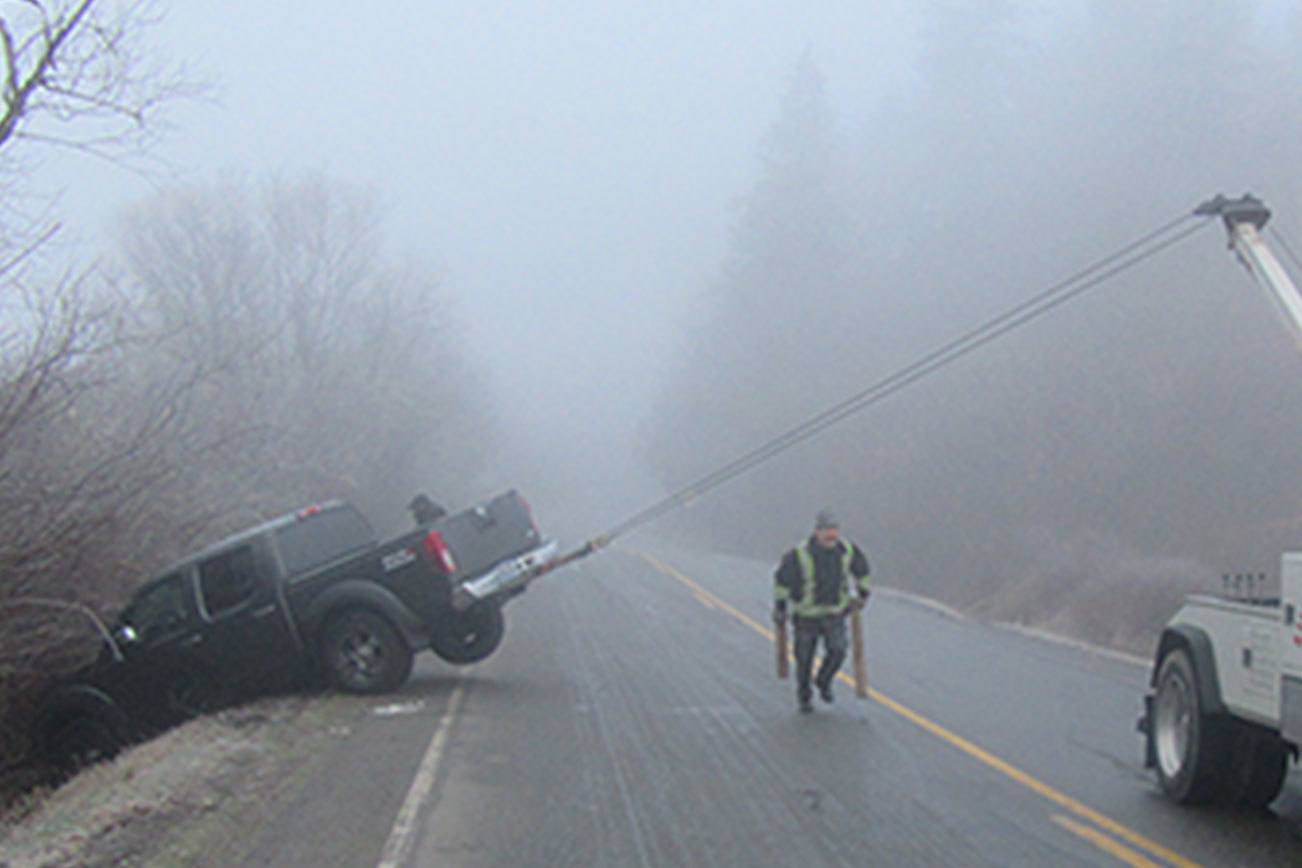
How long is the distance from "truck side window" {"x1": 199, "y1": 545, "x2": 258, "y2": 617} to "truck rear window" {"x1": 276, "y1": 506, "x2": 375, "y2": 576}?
0.34 m

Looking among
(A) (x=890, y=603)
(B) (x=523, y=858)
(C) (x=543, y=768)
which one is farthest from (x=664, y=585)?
(B) (x=523, y=858)

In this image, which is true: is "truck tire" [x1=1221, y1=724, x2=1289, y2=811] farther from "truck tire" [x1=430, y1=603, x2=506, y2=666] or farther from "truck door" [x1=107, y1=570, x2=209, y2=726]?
"truck door" [x1=107, y1=570, x2=209, y2=726]

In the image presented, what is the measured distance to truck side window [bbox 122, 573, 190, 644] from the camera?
14125mm

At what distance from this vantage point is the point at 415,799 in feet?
30.2

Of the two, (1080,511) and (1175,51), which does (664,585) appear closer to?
(1080,511)

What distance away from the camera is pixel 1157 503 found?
2673 centimetres

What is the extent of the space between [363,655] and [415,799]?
4856 millimetres

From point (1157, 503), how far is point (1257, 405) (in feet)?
12.0

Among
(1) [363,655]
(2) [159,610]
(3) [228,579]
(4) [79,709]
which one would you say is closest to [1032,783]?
(1) [363,655]

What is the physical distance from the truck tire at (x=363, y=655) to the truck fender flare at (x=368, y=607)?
9cm

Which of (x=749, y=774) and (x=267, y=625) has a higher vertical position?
(x=267, y=625)

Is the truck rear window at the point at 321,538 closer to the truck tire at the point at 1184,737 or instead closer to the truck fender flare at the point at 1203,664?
the truck tire at the point at 1184,737

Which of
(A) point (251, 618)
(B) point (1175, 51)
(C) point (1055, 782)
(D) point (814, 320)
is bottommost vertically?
(C) point (1055, 782)

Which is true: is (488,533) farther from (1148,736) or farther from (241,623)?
(1148,736)
